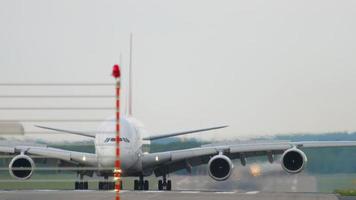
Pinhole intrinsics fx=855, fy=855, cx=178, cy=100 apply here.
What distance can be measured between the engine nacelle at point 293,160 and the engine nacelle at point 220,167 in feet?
6.45

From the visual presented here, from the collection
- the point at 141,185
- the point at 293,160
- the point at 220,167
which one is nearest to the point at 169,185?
the point at 141,185

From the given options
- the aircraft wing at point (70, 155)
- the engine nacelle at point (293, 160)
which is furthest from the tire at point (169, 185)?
the engine nacelle at point (293, 160)

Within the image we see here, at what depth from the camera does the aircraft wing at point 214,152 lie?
31530mm

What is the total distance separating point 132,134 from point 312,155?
827 cm

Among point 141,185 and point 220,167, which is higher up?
point 220,167

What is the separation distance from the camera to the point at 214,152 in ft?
107

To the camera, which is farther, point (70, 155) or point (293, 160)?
point (70, 155)

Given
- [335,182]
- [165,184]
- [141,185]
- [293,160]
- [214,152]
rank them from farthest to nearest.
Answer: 1. [165,184]
2. [141,185]
3. [335,182]
4. [214,152]
5. [293,160]

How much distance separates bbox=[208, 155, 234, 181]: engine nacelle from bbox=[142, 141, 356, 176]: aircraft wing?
1.52 feet

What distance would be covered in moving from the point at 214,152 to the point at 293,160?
3086mm

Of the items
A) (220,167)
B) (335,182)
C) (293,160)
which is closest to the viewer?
(293,160)

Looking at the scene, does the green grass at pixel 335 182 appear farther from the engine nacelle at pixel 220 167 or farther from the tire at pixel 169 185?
the tire at pixel 169 185

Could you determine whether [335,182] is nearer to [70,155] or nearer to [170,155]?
[170,155]

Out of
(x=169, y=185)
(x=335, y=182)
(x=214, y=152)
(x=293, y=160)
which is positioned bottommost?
(x=335, y=182)
